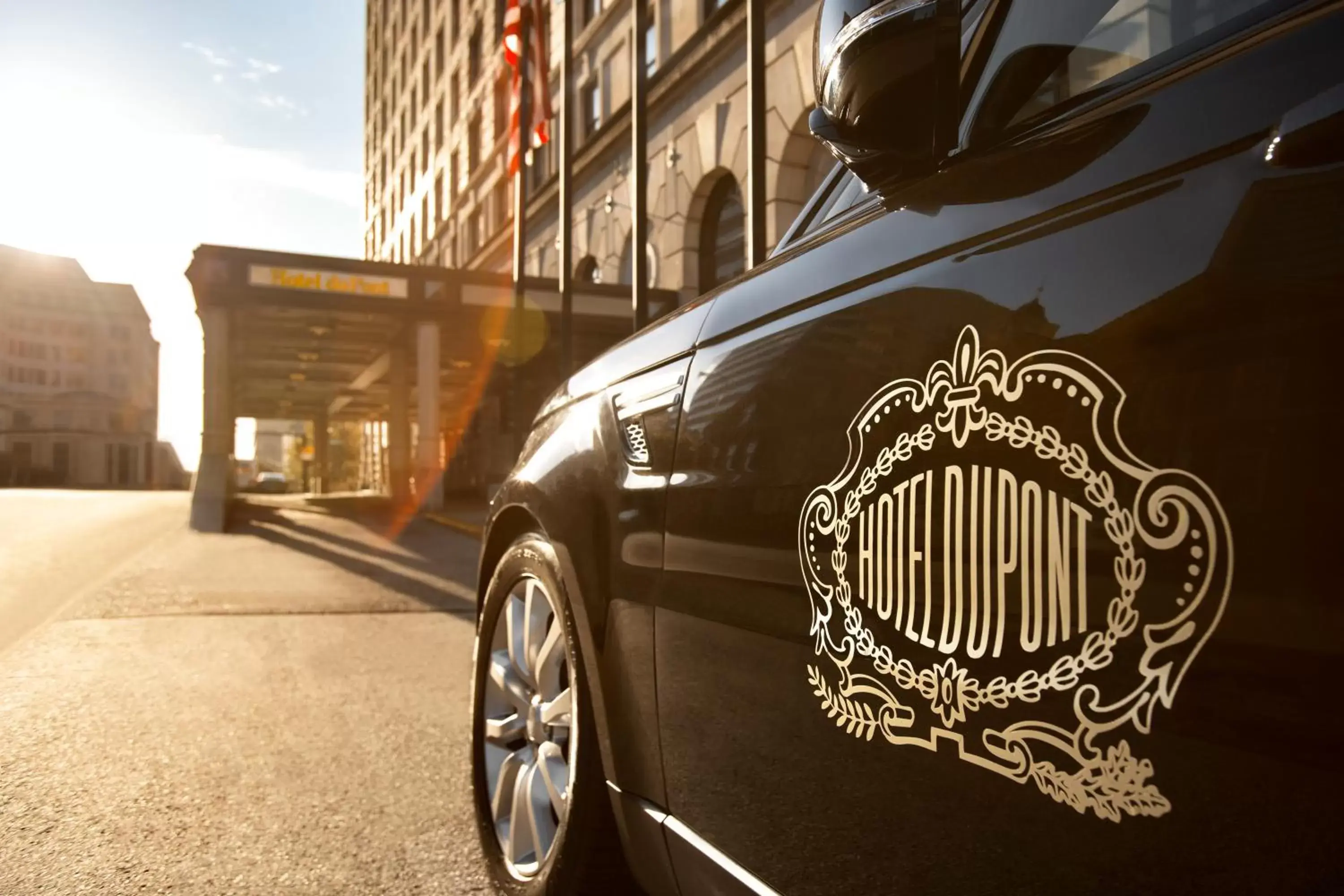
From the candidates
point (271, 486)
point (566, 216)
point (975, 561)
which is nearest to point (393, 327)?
point (566, 216)

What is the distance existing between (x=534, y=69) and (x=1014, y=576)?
13.6m

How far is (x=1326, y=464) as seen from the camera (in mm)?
782

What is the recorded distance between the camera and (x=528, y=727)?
2.33 metres

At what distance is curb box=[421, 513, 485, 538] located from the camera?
50.6 feet

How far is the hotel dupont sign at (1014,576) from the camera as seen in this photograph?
2.97ft

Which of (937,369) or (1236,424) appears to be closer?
(1236,424)

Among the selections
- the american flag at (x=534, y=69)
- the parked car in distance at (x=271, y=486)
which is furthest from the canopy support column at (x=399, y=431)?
the parked car in distance at (x=271, y=486)

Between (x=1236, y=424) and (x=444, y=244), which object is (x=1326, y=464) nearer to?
(x=1236, y=424)

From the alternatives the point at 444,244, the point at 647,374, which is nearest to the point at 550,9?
the point at 444,244

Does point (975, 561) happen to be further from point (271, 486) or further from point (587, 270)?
point (271, 486)

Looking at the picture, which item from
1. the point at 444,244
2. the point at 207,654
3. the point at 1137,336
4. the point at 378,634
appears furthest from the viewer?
the point at 444,244

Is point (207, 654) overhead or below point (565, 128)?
below

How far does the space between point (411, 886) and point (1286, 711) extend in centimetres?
219

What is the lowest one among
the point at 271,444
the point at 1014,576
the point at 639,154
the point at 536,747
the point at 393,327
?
the point at 536,747
